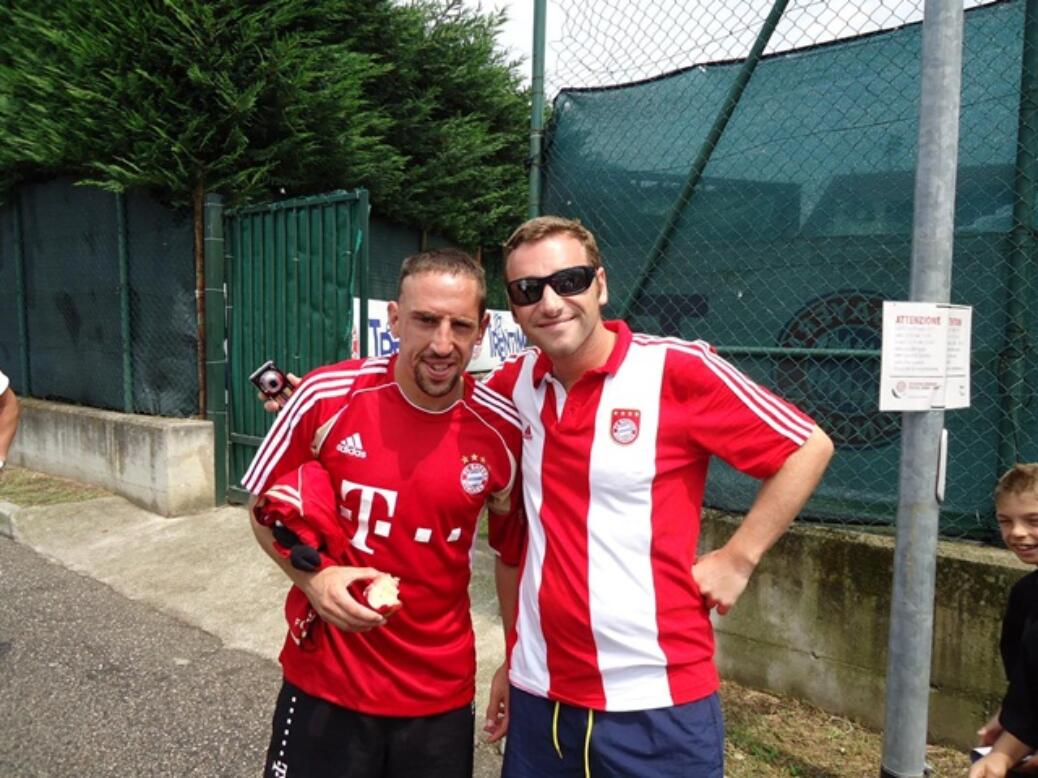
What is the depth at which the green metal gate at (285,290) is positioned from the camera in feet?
18.9

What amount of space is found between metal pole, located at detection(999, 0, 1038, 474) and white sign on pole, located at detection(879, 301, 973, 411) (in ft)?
3.42

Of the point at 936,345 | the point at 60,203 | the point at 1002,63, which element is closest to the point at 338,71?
the point at 60,203

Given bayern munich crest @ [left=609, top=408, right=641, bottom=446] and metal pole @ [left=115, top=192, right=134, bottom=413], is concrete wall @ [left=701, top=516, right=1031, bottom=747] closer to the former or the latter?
bayern munich crest @ [left=609, top=408, right=641, bottom=446]

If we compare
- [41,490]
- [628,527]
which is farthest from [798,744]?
[41,490]

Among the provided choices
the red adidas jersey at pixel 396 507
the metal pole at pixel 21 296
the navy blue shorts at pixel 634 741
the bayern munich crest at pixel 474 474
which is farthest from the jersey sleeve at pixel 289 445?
the metal pole at pixel 21 296

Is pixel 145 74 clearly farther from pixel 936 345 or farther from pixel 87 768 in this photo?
pixel 936 345

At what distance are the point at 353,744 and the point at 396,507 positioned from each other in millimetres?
614

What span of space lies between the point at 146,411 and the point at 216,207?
2078 mm

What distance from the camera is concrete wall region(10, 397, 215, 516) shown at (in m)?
6.55

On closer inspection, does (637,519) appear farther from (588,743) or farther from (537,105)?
(537,105)

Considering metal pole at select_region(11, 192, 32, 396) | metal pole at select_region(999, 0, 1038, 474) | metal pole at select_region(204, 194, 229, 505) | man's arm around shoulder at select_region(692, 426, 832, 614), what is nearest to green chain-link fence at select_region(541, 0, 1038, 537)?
metal pole at select_region(999, 0, 1038, 474)

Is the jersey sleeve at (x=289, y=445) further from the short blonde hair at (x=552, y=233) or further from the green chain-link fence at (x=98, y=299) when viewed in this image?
the green chain-link fence at (x=98, y=299)

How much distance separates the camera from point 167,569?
222 inches

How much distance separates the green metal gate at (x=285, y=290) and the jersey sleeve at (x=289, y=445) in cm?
368
